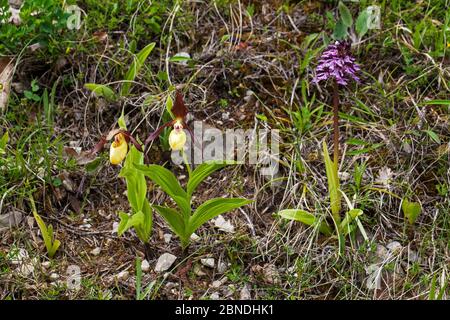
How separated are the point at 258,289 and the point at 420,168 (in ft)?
3.07

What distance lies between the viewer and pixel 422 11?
128 inches

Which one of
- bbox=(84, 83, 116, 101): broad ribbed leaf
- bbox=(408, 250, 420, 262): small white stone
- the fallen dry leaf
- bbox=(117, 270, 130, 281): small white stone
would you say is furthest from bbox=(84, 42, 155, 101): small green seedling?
bbox=(408, 250, 420, 262): small white stone

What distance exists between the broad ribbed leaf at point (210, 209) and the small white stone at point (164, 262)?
0.48 ft

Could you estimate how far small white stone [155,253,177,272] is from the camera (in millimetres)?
2484

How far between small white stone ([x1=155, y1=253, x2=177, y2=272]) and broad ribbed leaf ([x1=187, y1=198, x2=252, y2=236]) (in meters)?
0.15

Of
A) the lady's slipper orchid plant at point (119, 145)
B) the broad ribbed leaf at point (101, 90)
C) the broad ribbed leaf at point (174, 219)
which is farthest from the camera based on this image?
the broad ribbed leaf at point (101, 90)

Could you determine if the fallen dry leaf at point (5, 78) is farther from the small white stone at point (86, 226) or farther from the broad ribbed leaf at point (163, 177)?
the broad ribbed leaf at point (163, 177)

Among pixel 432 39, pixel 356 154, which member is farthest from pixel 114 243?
pixel 432 39

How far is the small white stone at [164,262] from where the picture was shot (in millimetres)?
2484

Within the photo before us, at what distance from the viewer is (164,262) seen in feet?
8.19

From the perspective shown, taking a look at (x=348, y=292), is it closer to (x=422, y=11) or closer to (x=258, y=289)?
(x=258, y=289)

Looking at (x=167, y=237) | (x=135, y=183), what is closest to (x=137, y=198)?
(x=135, y=183)

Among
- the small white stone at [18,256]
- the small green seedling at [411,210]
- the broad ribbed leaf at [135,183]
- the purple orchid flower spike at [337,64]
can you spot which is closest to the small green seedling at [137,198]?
the broad ribbed leaf at [135,183]

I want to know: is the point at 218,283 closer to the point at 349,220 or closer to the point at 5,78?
the point at 349,220
